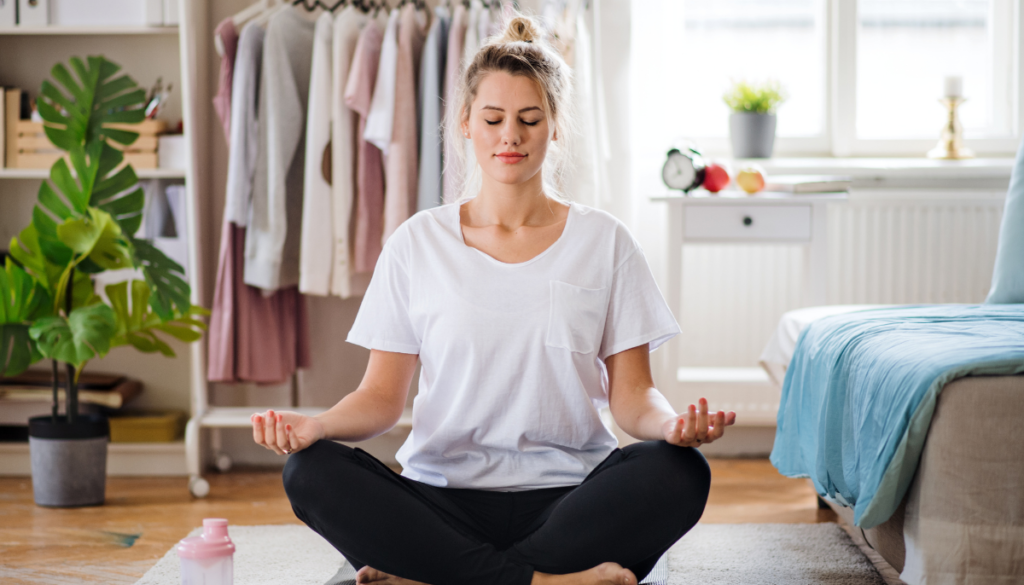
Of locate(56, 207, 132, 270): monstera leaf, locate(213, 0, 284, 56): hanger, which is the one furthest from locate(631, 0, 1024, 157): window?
locate(56, 207, 132, 270): monstera leaf

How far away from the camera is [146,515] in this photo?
7.14ft

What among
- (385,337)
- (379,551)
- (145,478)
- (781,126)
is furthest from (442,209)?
(781,126)

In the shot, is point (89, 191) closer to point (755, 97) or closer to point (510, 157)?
point (510, 157)

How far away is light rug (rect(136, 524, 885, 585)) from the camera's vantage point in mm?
1667

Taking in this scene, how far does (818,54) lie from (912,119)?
365 mm

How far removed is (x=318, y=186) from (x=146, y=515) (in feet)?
2.86

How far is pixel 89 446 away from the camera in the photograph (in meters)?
2.26

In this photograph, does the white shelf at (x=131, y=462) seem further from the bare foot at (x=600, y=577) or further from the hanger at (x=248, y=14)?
the bare foot at (x=600, y=577)

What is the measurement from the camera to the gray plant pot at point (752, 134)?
2.76 m

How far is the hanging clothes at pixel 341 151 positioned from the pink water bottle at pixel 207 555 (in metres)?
1.21

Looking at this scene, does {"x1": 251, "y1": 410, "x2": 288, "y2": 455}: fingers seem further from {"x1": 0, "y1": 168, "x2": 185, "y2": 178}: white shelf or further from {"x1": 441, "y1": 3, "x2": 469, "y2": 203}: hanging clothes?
{"x1": 0, "y1": 168, "x2": 185, "y2": 178}: white shelf

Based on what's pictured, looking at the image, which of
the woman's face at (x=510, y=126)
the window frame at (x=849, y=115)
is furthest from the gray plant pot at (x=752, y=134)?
the woman's face at (x=510, y=126)

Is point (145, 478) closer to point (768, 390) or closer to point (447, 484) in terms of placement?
point (447, 484)

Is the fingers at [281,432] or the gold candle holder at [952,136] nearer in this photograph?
the fingers at [281,432]
